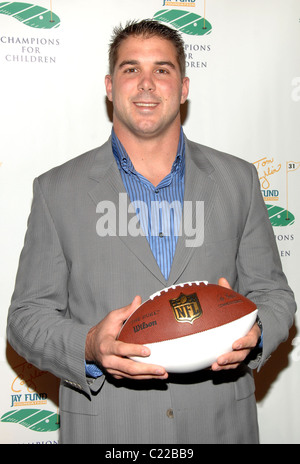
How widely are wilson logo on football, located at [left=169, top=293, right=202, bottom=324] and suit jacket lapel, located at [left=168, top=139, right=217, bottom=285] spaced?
0.55ft

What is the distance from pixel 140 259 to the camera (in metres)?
1.32

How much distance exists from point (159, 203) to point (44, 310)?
0.42 m

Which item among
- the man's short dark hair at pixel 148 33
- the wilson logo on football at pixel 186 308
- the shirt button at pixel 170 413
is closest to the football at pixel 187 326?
the wilson logo on football at pixel 186 308

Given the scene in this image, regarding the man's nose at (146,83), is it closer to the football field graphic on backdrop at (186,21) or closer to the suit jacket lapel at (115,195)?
the suit jacket lapel at (115,195)

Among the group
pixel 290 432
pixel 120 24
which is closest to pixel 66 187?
pixel 120 24

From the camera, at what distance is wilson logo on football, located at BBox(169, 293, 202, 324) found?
1123 mm

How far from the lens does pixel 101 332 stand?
1128 millimetres

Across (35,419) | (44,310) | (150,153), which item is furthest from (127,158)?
(35,419)

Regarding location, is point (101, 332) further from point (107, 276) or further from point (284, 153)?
point (284, 153)

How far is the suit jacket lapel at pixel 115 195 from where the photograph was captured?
1320mm

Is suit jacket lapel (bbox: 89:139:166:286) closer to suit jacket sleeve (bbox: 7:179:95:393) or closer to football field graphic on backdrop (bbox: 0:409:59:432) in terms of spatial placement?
suit jacket sleeve (bbox: 7:179:95:393)

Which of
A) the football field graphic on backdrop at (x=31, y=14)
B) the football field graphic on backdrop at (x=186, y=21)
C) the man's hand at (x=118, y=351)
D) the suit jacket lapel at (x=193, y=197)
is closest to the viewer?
the man's hand at (x=118, y=351)

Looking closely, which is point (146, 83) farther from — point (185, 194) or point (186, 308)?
point (186, 308)

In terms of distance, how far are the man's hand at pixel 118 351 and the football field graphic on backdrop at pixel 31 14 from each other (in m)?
1.23
